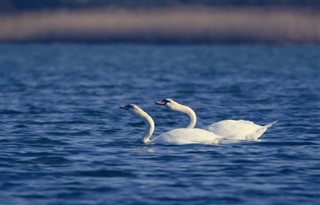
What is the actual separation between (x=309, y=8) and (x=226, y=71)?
70799 mm

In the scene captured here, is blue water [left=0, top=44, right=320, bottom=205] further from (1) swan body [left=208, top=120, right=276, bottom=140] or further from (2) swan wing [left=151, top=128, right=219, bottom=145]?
(1) swan body [left=208, top=120, right=276, bottom=140]

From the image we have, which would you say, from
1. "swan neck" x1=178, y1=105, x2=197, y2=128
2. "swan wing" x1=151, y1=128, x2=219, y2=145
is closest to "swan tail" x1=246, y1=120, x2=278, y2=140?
"swan wing" x1=151, y1=128, x2=219, y2=145

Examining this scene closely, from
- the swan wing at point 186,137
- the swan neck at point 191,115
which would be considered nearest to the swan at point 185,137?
the swan wing at point 186,137

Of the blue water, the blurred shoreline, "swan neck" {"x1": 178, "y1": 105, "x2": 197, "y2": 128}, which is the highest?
"swan neck" {"x1": 178, "y1": 105, "x2": 197, "y2": 128}

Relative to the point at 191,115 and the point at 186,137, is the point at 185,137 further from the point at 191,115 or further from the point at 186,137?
the point at 191,115

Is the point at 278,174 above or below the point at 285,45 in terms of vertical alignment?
above

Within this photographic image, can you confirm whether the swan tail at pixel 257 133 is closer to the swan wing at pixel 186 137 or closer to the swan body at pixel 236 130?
the swan body at pixel 236 130

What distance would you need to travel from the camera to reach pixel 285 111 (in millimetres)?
32281

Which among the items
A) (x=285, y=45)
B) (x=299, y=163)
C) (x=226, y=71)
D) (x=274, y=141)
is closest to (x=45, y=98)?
(x=274, y=141)

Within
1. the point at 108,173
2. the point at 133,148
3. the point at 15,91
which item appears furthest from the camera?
the point at 15,91

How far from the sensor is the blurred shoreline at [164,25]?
425 ft

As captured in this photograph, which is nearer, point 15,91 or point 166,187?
point 166,187

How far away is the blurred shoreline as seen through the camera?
129500mm

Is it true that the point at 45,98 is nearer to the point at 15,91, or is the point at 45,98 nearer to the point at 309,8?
the point at 15,91
